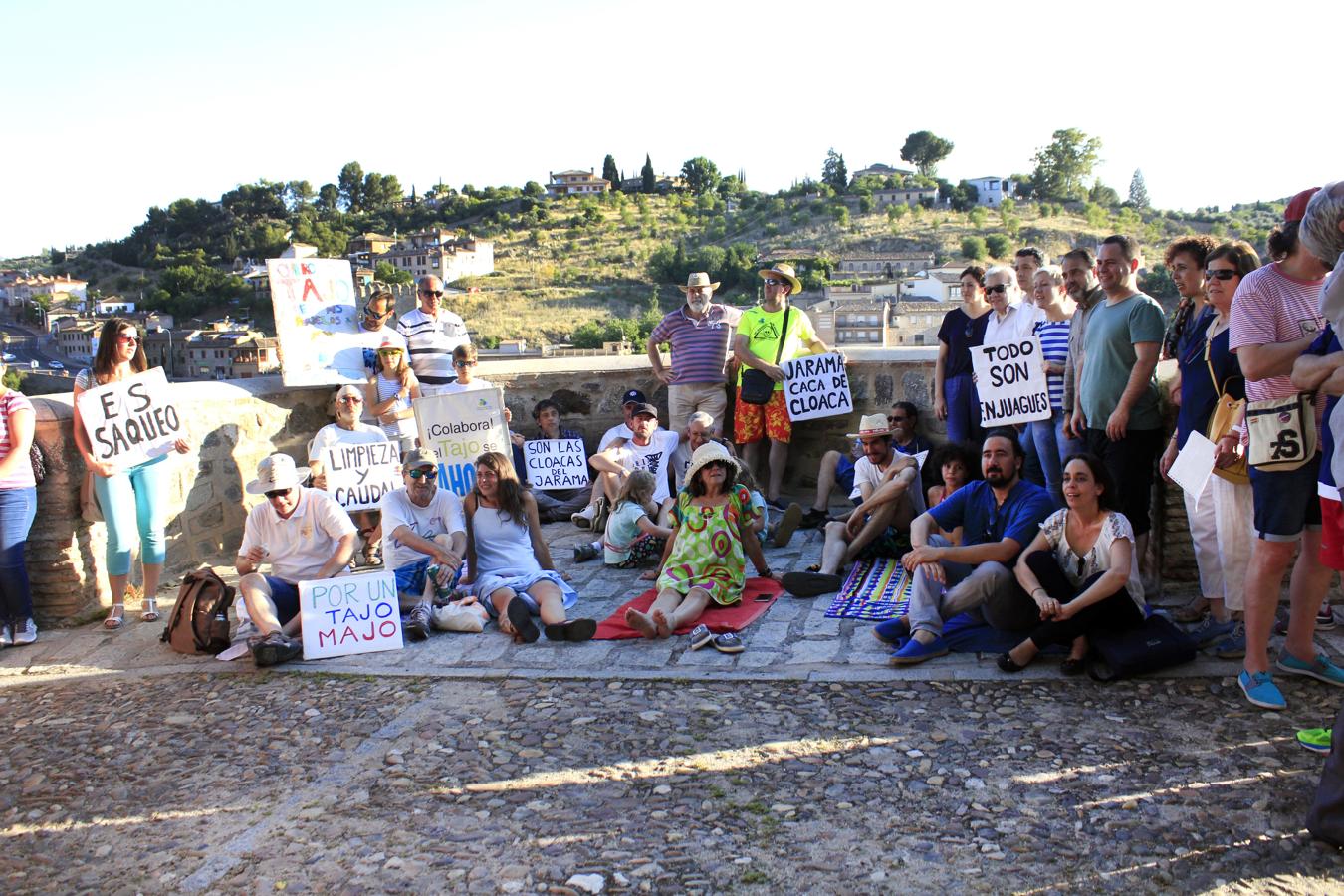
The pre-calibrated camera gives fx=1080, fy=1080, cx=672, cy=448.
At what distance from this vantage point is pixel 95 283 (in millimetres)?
93500

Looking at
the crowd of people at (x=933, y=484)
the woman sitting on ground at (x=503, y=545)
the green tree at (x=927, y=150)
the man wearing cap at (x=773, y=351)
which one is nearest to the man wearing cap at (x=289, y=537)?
the crowd of people at (x=933, y=484)

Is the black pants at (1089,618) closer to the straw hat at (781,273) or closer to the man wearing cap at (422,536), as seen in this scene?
the man wearing cap at (422,536)

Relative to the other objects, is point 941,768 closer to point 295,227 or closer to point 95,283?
point 95,283

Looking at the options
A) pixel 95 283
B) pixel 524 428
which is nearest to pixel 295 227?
pixel 95 283

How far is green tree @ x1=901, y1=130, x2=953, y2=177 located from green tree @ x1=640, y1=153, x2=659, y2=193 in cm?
3429

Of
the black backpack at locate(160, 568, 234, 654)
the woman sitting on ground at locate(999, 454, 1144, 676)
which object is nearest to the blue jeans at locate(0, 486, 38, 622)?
the black backpack at locate(160, 568, 234, 654)

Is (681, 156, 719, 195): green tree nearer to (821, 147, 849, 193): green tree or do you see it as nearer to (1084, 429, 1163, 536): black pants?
(821, 147, 849, 193): green tree

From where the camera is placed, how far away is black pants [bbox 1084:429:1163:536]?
542 cm

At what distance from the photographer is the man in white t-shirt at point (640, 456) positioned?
762 centimetres

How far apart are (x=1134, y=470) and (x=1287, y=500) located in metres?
1.29

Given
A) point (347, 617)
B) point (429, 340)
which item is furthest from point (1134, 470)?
point (429, 340)

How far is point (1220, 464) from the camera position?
4.68 m

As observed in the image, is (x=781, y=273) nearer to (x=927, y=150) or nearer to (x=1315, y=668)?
(x=1315, y=668)

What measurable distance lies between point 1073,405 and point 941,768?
2739 mm
